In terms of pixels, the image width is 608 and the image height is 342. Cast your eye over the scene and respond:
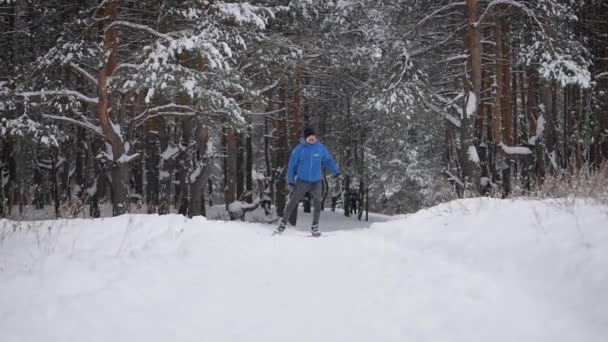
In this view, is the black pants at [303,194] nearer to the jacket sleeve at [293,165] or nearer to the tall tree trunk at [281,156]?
the jacket sleeve at [293,165]

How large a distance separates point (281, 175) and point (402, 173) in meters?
10.2

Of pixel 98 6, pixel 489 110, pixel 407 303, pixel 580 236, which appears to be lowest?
pixel 407 303

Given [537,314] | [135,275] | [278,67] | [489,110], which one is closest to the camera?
[537,314]

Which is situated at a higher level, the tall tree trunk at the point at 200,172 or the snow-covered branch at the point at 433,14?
the snow-covered branch at the point at 433,14

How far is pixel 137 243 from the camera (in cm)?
528

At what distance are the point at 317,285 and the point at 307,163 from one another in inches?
176

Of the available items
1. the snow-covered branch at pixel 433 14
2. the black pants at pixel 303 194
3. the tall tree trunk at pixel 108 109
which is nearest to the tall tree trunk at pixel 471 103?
the snow-covered branch at pixel 433 14

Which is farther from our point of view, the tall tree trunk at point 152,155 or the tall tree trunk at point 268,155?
the tall tree trunk at point 268,155

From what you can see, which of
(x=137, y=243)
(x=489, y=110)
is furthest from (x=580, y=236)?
(x=489, y=110)

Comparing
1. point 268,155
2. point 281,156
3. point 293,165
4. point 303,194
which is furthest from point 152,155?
point 303,194

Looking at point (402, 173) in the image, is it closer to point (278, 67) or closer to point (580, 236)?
point (278, 67)

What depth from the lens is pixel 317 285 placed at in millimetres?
4355

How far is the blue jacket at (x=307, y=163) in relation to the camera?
8.65 meters

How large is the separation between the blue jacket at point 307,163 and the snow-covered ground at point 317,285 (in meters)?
2.92
